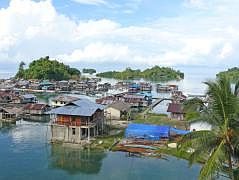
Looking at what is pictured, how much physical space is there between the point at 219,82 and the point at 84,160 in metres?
25.2

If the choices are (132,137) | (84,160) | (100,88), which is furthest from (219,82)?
(100,88)

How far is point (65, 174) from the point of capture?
110 feet

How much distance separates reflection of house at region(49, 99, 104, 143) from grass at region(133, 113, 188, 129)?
45.6 ft

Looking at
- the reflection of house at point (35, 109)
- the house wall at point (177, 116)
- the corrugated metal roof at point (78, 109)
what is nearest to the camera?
the corrugated metal roof at point (78, 109)

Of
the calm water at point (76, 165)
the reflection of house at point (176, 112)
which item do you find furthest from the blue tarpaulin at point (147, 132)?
the reflection of house at point (176, 112)

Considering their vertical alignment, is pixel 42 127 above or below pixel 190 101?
below

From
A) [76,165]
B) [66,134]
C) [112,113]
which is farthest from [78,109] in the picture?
[112,113]

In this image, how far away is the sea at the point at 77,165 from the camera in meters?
32.5

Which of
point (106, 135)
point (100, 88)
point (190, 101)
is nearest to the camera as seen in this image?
point (190, 101)

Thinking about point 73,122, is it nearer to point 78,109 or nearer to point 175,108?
point 78,109

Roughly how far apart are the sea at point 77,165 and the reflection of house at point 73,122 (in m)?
1.77

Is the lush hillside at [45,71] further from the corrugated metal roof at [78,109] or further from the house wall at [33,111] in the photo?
the corrugated metal roof at [78,109]

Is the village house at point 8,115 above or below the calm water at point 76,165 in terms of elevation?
above

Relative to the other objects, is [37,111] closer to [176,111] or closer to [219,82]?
[176,111]
